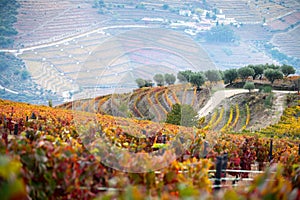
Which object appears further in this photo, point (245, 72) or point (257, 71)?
point (257, 71)

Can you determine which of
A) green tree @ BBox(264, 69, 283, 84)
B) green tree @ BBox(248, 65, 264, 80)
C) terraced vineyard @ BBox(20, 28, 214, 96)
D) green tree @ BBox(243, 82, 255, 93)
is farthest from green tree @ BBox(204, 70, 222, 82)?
green tree @ BBox(248, 65, 264, 80)

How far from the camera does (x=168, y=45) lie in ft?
33.2

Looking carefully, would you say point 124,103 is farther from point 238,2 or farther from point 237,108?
point 238,2

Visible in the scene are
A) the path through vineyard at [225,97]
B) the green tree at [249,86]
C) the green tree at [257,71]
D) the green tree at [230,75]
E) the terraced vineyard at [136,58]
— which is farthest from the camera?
the green tree at [257,71]

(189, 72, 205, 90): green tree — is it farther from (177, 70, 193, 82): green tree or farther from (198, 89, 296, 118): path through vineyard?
(198, 89, 296, 118): path through vineyard

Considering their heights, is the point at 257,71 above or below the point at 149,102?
above

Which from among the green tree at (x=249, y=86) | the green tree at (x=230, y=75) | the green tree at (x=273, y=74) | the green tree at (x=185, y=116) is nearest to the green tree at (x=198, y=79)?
the green tree at (x=185, y=116)

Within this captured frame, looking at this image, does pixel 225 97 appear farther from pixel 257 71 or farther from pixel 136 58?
pixel 257 71

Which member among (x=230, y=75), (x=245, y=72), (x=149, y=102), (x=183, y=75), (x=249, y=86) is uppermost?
(x=245, y=72)

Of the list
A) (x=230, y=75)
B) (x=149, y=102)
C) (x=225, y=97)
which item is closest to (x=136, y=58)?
(x=225, y=97)

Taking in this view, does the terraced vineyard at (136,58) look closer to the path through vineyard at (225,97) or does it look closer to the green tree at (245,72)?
the path through vineyard at (225,97)

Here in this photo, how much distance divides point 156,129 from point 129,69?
1304mm

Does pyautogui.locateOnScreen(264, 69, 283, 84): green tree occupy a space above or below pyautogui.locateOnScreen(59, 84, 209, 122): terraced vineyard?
above

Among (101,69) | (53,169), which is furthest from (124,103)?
(53,169)
